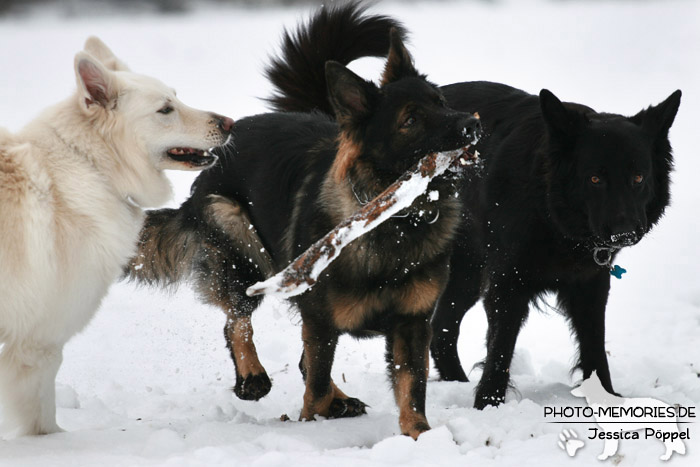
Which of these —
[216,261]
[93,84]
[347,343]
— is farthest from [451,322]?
[93,84]

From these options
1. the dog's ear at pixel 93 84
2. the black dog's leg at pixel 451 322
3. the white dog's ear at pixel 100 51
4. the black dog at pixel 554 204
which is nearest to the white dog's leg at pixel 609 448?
the black dog at pixel 554 204

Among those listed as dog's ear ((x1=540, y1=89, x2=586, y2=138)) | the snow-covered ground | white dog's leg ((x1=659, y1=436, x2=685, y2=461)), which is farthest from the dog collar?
white dog's leg ((x1=659, y1=436, x2=685, y2=461))

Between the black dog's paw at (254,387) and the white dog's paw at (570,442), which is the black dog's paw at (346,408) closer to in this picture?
the black dog's paw at (254,387)

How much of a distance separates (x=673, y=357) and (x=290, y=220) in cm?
292

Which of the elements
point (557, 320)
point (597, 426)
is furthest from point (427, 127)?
point (557, 320)

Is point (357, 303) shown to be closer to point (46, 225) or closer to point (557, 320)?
point (46, 225)

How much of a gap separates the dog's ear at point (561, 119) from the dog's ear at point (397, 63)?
0.73 metres

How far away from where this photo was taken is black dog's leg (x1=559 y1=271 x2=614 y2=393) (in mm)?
4395

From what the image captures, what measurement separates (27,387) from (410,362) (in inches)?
70.3

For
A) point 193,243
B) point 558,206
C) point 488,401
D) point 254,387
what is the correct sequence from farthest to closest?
point 193,243, point 254,387, point 488,401, point 558,206

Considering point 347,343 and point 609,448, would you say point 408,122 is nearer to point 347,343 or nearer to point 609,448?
point 609,448

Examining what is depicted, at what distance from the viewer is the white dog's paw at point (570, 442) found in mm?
3075

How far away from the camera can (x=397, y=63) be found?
378 centimetres

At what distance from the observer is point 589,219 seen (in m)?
3.91
